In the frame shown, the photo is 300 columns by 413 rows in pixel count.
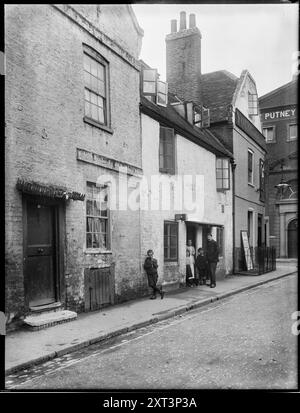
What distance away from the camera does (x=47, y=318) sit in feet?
26.1

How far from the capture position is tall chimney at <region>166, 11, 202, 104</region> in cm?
2002

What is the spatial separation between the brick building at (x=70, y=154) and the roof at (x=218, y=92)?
874 centimetres

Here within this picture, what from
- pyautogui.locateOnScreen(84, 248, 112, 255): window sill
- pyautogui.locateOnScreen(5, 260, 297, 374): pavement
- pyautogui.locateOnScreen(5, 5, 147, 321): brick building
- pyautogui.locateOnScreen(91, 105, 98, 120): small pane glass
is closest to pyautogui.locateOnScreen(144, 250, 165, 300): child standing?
pyautogui.locateOnScreen(5, 260, 297, 374): pavement

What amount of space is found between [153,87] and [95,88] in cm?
401

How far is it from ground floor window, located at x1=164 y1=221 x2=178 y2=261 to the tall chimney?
8404mm

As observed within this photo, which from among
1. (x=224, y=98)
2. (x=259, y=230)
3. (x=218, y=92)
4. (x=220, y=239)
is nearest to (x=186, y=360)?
(x=220, y=239)

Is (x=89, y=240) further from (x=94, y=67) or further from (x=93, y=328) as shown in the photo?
(x=94, y=67)

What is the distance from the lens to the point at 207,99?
21.0 m

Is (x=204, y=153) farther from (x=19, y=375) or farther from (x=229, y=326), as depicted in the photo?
(x=19, y=375)

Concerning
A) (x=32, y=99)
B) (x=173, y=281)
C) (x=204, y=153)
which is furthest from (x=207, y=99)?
(x=32, y=99)

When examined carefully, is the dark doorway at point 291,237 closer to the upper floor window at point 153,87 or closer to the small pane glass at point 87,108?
the upper floor window at point 153,87

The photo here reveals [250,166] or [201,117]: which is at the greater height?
[201,117]

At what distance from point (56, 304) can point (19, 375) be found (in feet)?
10.2

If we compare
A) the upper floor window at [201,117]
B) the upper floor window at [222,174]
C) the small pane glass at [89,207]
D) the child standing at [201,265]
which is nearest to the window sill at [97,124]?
the small pane glass at [89,207]
